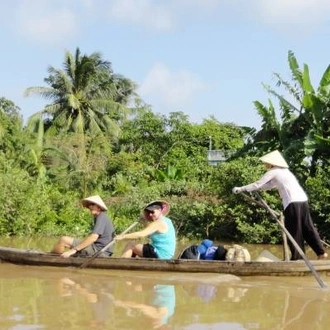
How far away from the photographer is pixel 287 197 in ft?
25.4

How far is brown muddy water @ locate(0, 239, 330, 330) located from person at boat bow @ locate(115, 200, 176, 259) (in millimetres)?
414

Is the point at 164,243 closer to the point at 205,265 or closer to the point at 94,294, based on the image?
the point at 205,265

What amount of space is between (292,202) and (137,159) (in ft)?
59.5

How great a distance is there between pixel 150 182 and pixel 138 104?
10.1 metres

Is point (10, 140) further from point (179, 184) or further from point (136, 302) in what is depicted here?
point (136, 302)

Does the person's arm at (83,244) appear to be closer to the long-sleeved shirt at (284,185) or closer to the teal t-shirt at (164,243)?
the teal t-shirt at (164,243)

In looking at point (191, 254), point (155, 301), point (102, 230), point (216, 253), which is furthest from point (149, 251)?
point (155, 301)

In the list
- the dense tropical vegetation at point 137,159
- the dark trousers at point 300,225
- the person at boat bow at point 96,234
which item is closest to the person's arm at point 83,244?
the person at boat bow at point 96,234

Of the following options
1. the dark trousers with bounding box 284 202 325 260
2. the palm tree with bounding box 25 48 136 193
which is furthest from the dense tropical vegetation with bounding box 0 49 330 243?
the dark trousers with bounding box 284 202 325 260

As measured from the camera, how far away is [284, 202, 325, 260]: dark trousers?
25.2 ft

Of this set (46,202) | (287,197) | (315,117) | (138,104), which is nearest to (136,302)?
(287,197)

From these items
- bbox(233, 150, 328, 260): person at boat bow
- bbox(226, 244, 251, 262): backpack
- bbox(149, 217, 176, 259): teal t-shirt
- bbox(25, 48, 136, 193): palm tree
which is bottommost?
bbox(226, 244, 251, 262): backpack

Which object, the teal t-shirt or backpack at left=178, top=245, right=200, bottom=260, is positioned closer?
the teal t-shirt

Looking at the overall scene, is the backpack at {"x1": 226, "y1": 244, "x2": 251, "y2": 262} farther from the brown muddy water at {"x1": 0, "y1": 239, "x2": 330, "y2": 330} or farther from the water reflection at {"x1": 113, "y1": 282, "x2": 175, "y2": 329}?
the water reflection at {"x1": 113, "y1": 282, "x2": 175, "y2": 329}
